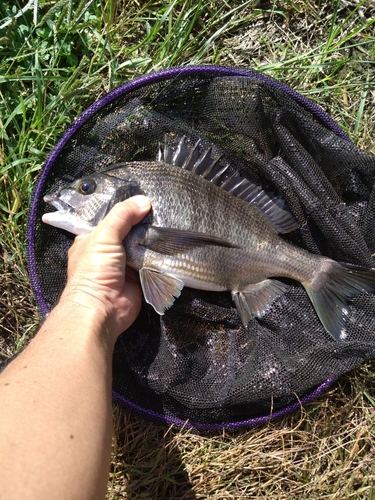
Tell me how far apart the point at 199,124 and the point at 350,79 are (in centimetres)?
101

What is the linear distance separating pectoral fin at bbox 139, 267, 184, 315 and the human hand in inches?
4.7

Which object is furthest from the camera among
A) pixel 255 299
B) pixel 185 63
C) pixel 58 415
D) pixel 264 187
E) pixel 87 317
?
pixel 185 63

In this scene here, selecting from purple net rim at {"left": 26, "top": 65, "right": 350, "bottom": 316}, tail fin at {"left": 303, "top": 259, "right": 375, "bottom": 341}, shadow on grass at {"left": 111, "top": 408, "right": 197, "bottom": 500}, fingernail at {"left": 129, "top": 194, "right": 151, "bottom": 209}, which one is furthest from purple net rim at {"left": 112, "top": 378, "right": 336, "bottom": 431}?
fingernail at {"left": 129, "top": 194, "right": 151, "bottom": 209}

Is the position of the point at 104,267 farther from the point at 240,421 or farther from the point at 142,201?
the point at 240,421

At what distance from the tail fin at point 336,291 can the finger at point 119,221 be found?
96 cm

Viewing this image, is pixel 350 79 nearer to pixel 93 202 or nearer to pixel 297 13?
pixel 297 13

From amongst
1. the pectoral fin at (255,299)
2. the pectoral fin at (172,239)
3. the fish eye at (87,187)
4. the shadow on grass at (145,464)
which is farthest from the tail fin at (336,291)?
the fish eye at (87,187)

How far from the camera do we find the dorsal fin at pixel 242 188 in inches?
96.1

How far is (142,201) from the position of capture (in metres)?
2.24

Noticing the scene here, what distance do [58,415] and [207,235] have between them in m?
1.10

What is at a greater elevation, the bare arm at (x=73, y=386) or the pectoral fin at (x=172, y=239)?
the pectoral fin at (x=172, y=239)

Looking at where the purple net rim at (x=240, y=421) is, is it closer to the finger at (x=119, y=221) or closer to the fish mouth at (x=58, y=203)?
the finger at (x=119, y=221)

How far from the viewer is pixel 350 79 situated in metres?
Result: 2.82

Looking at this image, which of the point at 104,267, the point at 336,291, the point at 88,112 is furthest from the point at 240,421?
the point at 88,112
